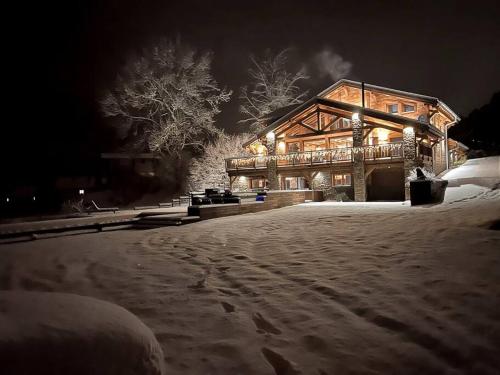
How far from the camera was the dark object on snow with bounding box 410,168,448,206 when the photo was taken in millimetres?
14258

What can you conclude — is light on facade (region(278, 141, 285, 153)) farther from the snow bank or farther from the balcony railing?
the snow bank

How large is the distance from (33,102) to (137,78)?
49.0 feet

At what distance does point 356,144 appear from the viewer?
22.4 m

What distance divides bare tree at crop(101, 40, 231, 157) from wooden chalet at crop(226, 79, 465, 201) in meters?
7.44

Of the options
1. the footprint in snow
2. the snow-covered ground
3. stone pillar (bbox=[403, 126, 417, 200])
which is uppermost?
stone pillar (bbox=[403, 126, 417, 200])

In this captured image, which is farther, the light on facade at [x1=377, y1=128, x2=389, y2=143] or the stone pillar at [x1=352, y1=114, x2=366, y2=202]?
the light on facade at [x1=377, y1=128, x2=389, y2=143]

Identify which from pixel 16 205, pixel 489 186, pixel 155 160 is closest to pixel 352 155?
pixel 489 186

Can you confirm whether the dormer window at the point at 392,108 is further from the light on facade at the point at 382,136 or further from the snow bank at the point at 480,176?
the snow bank at the point at 480,176

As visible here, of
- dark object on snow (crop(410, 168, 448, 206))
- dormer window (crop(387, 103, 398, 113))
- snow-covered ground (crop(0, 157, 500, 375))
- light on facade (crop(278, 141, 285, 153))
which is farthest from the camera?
light on facade (crop(278, 141, 285, 153))

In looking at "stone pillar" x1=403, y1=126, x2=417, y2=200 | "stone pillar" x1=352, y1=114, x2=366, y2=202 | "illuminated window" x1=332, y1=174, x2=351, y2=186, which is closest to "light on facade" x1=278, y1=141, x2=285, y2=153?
"illuminated window" x1=332, y1=174, x2=351, y2=186

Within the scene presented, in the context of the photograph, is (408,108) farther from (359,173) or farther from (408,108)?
(359,173)

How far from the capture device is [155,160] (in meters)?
37.6

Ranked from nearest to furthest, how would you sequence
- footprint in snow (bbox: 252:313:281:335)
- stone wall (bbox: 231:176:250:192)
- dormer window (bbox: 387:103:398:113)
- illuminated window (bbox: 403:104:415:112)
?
footprint in snow (bbox: 252:313:281:335), illuminated window (bbox: 403:104:415:112), dormer window (bbox: 387:103:398:113), stone wall (bbox: 231:176:250:192)

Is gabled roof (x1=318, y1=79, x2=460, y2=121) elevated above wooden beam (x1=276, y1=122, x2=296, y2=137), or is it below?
above
